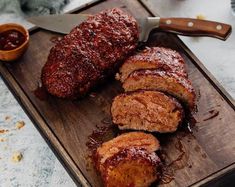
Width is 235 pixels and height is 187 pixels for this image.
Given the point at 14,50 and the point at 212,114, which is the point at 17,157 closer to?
the point at 14,50

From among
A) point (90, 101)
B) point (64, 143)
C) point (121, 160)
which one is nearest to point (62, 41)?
point (90, 101)

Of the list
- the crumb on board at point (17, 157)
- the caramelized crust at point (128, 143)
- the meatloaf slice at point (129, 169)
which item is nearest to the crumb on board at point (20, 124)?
the crumb on board at point (17, 157)

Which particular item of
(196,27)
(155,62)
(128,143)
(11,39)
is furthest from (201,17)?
Result: (128,143)

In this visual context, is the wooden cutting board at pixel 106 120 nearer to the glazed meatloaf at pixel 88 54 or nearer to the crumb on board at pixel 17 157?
the glazed meatloaf at pixel 88 54

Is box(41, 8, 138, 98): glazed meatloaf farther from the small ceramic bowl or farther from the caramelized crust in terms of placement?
the caramelized crust

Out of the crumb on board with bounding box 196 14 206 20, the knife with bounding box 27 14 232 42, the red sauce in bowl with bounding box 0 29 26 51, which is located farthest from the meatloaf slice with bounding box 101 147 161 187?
the crumb on board with bounding box 196 14 206 20

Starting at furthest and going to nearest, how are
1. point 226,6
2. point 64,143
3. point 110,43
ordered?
1. point 226,6
2. point 110,43
3. point 64,143

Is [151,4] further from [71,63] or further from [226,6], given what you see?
[71,63]
